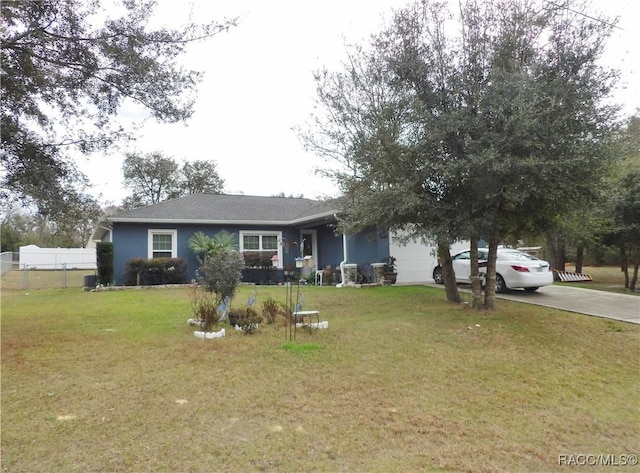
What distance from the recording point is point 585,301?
10.6m

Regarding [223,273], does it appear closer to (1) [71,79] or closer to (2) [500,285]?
(1) [71,79]

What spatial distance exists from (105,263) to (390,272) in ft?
33.7

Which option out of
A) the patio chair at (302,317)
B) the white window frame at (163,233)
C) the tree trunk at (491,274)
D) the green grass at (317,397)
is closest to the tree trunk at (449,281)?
the tree trunk at (491,274)

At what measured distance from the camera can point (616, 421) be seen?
3744mm

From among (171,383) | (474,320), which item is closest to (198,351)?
(171,383)

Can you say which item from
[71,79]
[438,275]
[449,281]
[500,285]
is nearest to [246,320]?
[71,79]

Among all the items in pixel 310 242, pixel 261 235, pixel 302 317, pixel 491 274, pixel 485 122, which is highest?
pixel 485 122

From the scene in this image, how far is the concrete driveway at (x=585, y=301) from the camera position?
8.98 metres

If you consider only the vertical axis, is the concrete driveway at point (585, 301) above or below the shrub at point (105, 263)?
below

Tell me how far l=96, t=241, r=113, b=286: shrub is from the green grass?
7574mm

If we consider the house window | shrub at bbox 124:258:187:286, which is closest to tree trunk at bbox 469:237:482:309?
the house window

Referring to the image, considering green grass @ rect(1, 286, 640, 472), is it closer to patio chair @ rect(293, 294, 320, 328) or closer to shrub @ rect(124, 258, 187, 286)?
patio chair @ rect(293, 294, 320, 328)

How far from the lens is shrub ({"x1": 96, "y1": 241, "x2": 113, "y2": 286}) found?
1469 cm
